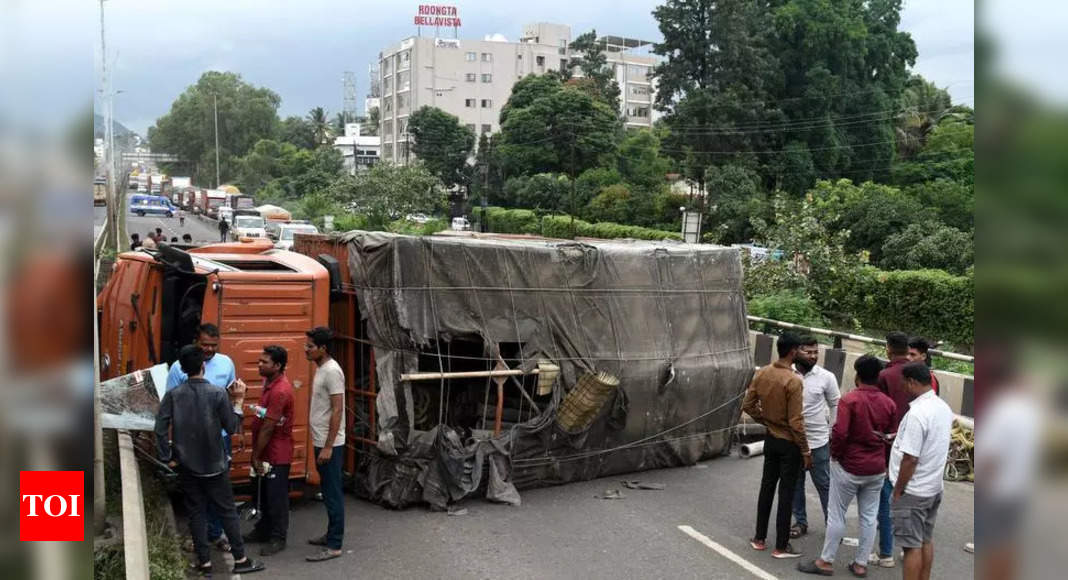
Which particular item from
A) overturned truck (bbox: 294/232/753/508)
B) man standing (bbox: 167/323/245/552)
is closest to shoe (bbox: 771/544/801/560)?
overturned truck (bbox: 294/232/753/508)

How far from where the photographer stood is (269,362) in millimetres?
6910

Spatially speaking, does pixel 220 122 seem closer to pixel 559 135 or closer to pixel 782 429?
pixel 559 135

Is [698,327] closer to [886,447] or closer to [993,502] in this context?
[886,447]

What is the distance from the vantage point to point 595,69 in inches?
3110

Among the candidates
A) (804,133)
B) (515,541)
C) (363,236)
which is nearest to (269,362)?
(363,236)

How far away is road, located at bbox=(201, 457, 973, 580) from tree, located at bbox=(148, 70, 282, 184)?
330 feet

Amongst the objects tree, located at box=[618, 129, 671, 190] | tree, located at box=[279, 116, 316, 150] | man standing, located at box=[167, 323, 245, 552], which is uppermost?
tree, located at box=[279, 116, 316, 150]

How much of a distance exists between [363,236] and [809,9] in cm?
4868

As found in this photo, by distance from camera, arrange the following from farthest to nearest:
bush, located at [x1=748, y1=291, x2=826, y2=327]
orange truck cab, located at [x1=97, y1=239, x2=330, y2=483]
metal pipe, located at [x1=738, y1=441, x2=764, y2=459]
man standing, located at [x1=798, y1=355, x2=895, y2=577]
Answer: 1. bush, located at [x1=748, y1=291, x2=826, y2=327]
2. metal pipe, located at [x1=738, y1=441, x2=764, y2=459]
3. orange truck cab, located at [x1=97, y1=239, x2=330, y2=483]
4. man standing, located at [x1=798, y1=355, x2=895, y2=577]

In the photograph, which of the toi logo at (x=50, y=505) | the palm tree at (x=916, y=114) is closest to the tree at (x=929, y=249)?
the palm tree at (x=916, y=114)

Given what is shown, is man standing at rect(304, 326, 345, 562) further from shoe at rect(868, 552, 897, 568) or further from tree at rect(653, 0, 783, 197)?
tree at rect(653, 0, 783, 197)

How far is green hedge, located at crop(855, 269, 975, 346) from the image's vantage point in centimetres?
2269

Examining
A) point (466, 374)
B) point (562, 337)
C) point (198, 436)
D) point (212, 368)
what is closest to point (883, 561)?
point (562, 337)

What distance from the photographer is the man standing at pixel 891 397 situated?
7.23 m
